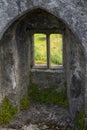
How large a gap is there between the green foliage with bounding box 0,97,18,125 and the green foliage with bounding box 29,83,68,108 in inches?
33.5

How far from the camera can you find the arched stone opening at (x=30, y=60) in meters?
8.60

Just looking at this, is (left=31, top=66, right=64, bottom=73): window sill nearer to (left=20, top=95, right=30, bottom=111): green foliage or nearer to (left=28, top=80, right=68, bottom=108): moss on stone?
(left=28, top=80, right=68, bottom=108): moss on stone

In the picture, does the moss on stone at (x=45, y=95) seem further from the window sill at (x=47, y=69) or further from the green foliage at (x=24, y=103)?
the window sill at (x=47, y=69)

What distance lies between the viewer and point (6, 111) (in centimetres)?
891

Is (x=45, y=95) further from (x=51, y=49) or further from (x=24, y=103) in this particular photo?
(x=51, y=49)

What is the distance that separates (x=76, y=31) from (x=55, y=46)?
556 cm

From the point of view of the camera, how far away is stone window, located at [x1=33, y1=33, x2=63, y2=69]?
959 centimetres

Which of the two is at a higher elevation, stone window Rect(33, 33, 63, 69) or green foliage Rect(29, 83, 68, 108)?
stone window Rect(33, 33, 63, 69)

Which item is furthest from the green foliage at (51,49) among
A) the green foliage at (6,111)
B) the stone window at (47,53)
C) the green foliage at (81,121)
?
the green foliage at (81,121)

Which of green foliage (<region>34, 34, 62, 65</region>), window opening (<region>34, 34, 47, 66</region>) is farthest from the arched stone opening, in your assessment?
window opening (<region>34, 34, 47, 66</region>)

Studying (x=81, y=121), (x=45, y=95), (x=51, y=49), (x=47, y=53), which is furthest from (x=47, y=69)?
(x=51, y=49)

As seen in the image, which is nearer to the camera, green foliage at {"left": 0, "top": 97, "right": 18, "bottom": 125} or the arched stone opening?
the arched stone opening

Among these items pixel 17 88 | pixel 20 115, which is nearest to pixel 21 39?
pixel 17 88

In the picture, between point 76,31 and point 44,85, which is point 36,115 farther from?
point 76,31
